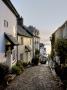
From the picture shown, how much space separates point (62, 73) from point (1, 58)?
6531mm

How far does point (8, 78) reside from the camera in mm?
20797

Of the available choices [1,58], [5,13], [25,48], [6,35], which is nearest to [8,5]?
[5,13]

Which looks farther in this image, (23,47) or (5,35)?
(23,47)

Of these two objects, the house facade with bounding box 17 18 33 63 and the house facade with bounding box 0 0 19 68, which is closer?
the house facade with bounding box 0 0 19 68

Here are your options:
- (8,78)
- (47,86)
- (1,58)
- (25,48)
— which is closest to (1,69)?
(8,78)

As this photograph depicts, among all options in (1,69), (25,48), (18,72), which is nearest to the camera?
(1,69)

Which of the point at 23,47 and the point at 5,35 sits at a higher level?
the point at 5,35

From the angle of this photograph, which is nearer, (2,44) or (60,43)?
(2,44)

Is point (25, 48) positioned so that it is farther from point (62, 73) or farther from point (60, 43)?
point (62, 73)

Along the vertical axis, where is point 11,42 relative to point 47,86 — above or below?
above

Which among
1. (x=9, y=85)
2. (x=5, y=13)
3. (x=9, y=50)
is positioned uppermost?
(x=5, y=13)

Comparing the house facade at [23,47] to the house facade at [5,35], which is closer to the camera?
the house facade at [5,35]

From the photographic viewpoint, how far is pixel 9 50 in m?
26.4

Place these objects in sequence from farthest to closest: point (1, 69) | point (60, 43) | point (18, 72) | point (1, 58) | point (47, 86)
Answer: point (60, 43) < point (18, 72) < point (1, 58) < point (1, 69) < point (47, 86)
